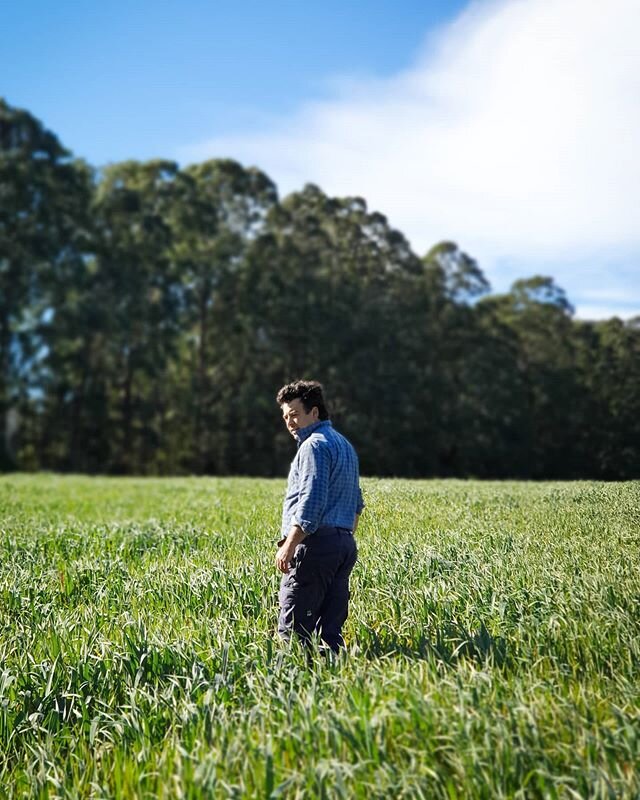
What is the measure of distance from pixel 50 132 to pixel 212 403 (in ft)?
56.8

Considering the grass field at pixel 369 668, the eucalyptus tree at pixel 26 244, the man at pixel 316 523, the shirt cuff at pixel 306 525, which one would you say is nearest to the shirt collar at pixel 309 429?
the man at pixel 316 523

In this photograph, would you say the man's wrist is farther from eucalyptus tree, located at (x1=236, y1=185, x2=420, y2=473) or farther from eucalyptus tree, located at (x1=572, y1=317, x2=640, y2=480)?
eucalyptus tree, located at (x1=236, y1=185, x2=420, y2=473)

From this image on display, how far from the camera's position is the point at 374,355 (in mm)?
37312

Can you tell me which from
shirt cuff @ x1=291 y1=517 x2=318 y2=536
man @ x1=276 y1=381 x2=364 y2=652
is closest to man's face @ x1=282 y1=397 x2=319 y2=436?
man @ x1=276 y1=381 x2=364 y2=652

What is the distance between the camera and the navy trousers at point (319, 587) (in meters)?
5.23

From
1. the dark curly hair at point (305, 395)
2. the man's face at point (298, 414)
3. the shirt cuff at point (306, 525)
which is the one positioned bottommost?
the shirt cuff at point (306, 525)

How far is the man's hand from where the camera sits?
5043 millimetres

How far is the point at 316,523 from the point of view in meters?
5.05

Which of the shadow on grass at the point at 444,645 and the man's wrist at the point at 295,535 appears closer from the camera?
the shadow on grass at the point at 444,645

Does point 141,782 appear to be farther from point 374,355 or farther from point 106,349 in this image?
point 106,349

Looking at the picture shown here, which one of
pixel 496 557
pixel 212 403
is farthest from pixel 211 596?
pixel 212 403

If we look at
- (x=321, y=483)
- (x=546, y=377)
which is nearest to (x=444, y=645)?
(x=321, y=483)

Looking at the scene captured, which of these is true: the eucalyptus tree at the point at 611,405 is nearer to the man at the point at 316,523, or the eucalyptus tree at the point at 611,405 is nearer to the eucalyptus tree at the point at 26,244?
the man at the point at 316,523

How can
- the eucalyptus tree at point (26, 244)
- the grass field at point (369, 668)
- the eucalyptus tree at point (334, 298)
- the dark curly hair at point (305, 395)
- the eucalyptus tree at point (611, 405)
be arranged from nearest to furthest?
1. the grass field at point (369, 668)
2. the dark curly hair at point (305, 395)
3. the eucalyptus tree at point (611, 405)
4. the eucalyptus tree at point (26, 244)
5. the eucalyptus tree at point (334, 298)
